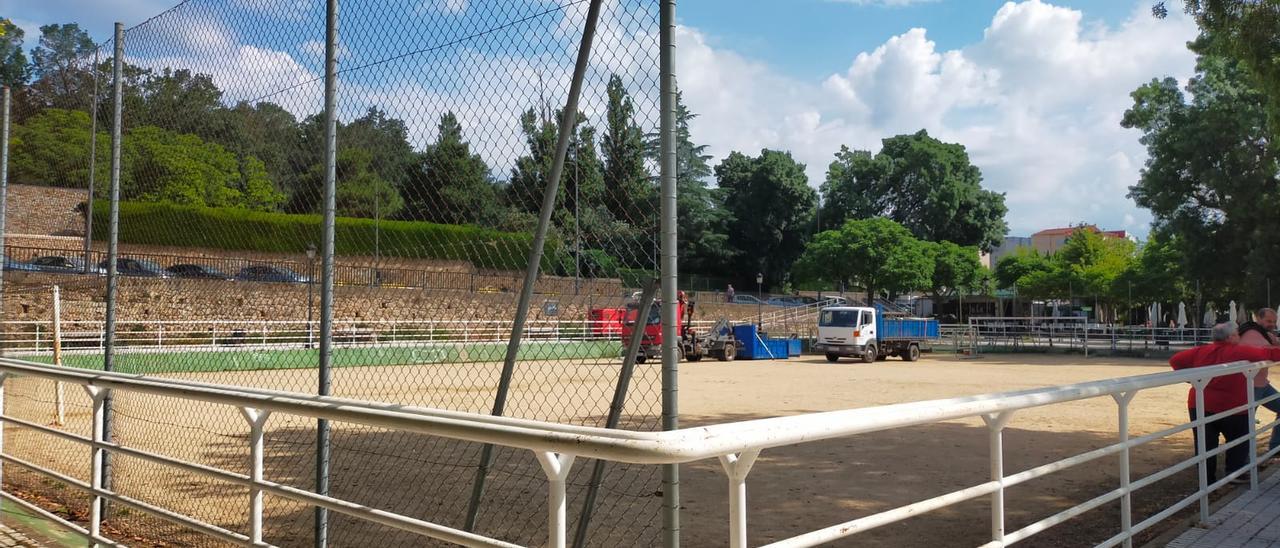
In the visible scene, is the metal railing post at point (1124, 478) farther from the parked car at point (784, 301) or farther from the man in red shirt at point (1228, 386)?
the parked car at point (784, 301)

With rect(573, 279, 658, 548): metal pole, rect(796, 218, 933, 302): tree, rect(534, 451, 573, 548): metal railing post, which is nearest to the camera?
rect(534, 451, 573, 548): metal railing post

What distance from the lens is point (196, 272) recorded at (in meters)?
26.9

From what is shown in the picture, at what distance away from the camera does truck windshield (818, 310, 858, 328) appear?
3422 cm

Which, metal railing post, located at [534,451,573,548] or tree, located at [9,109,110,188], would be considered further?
tree, located at [9,109,110,188]

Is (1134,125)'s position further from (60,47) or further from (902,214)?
(60,47)

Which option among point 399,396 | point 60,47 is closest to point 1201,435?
point 399,396

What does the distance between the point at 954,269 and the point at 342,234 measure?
2345 inches

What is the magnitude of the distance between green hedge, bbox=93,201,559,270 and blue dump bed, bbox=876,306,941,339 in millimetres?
27744

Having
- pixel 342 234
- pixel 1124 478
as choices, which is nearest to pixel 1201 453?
pixel 1124 478

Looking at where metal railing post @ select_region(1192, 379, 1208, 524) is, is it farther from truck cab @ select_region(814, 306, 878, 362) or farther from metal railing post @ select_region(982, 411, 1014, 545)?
truck cab @ select_region(814, 306, 878, 362)

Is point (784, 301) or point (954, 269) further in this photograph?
point (954, 269)

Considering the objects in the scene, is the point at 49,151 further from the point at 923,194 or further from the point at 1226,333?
the point at 923,194

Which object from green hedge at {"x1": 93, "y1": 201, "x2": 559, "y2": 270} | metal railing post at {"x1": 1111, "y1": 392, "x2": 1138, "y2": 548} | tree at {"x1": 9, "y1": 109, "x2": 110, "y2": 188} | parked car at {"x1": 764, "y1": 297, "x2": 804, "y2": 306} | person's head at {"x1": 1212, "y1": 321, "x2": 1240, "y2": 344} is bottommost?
metal railing post at {"x1": 1111, "y1": 392, "x2": 1138, "y2": 548}

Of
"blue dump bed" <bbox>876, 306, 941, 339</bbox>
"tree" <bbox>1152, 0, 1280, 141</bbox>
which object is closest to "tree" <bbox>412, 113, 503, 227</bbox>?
"tree" <bbox>1152, 0, 1280, 141</bbox>
